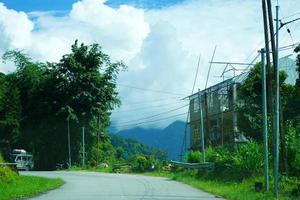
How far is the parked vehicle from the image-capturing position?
221 feet

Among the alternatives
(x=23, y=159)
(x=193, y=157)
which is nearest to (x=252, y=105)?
(x=193, y=157)

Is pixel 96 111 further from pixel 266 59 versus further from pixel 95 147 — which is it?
pixel 266 59

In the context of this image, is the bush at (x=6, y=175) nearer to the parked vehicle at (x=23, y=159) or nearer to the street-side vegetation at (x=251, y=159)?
the street-side vegetation at (x=251, y=159)

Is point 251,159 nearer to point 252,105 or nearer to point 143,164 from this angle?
point 252,105

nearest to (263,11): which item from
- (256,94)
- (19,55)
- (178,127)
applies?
(256,94)

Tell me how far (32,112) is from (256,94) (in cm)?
3205

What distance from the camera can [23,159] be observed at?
69188 mm

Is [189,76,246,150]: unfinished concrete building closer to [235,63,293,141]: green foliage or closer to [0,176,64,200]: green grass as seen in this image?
[235,63,293,141]: green foliage

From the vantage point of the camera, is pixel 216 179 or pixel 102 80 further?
pixel 102 80

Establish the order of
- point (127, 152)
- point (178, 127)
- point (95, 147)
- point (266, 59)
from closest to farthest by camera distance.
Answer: point (266, 59)
point (95, 147)
point (127, 152)
point (178, 127)

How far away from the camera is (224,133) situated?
69562mm

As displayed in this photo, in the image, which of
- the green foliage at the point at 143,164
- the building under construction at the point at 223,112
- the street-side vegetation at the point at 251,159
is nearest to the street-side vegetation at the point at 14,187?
the street-side vegetation at the point at 251,159

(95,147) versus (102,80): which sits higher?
A: (102,80)

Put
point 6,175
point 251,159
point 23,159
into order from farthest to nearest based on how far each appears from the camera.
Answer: point 23,159
point 251,159
point 6,175
